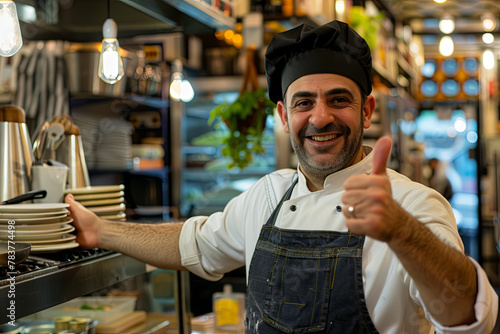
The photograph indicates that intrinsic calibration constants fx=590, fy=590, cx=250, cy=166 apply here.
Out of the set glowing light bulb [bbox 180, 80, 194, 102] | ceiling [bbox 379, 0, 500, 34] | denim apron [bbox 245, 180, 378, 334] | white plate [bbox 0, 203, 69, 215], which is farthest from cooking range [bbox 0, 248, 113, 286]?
ceiling [bbox 379, 0, 500, 34]

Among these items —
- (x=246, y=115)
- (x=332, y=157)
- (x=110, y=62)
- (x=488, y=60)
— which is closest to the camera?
(x=332, y=157)

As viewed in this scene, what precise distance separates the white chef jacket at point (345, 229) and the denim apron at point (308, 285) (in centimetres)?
4

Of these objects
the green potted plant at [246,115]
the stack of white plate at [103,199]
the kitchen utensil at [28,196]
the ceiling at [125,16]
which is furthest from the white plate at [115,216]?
the green potted plant at [246,115]

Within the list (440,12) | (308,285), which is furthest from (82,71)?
(440,12)

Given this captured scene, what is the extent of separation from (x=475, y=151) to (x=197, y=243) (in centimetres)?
579

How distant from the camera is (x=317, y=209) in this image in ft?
5.81

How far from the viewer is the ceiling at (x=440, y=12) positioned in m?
7.96

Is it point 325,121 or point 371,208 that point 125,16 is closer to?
point 325,121

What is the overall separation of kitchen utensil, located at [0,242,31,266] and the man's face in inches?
32.5

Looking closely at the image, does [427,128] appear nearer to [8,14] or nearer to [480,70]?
[480,70]

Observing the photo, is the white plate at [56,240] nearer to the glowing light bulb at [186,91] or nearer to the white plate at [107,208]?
the white plate at [107,208]

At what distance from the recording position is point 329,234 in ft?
5.44

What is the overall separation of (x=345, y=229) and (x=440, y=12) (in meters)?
7.77

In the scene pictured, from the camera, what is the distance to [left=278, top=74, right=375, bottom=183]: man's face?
5.67 ft
